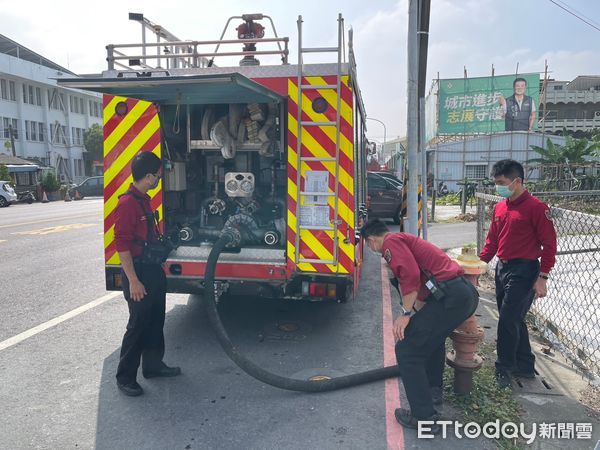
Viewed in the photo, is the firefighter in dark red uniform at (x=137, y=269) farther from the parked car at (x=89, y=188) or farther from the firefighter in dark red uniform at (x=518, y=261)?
the parked car at (x=89, y=188)

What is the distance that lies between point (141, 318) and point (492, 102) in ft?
121

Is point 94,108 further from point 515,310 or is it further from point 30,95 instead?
point 515,310

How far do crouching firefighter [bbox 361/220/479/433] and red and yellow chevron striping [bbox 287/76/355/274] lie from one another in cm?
129

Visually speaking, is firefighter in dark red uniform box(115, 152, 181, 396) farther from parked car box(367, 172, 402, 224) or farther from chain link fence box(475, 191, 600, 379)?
parked car box(367, 172, 402, 224)

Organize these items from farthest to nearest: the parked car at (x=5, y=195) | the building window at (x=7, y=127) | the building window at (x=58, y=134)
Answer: the building window at (x=58, y=134) → the building window at (x=7, y=127) → the parked car at (x=5, y=195)

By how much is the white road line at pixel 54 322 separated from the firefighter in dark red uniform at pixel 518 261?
4.66 meters

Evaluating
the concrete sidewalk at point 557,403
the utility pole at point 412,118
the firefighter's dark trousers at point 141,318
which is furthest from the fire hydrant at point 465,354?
the firefighter's dark trousers at point 141,318

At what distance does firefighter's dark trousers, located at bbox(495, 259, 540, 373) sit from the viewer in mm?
4059

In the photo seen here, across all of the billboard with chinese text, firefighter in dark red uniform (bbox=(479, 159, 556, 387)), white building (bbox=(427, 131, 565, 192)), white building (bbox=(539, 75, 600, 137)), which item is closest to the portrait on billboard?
the billboard with chinese text

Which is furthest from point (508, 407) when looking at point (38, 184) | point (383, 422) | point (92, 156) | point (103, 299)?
point (92, 156)

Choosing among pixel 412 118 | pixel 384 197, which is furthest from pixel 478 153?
pixel 412 118

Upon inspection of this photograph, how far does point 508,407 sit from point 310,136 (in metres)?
2.85

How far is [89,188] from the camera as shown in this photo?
3597cm

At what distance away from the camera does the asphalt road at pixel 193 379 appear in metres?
3.39
